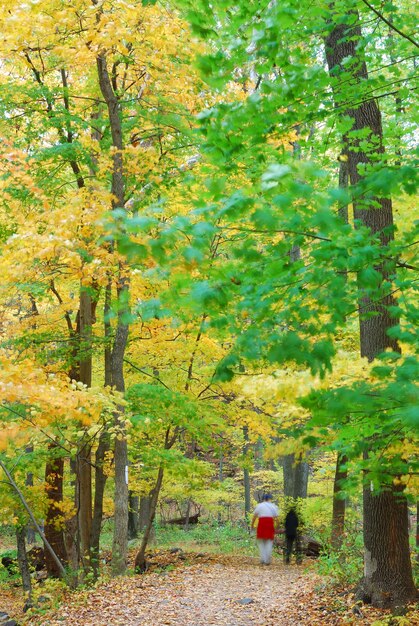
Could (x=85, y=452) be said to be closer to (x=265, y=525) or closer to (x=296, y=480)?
(x=265, y=525)

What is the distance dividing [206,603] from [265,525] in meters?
4.17

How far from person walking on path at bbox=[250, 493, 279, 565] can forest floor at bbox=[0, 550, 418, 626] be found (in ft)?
3.86

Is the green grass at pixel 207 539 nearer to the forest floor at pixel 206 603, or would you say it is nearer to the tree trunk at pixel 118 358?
the forest floor at pixel 206 603

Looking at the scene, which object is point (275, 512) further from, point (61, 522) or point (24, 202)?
point (24, 202)

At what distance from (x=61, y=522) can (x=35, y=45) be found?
9.45 metres

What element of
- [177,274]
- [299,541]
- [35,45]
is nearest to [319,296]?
[177,274]

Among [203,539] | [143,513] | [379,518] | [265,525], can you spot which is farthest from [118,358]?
[143,513]

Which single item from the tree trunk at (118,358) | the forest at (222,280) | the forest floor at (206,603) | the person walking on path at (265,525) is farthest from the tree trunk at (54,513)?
the person walking on path at (265,525)

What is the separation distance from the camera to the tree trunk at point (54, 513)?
41.6ft

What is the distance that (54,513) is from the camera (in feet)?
42.6

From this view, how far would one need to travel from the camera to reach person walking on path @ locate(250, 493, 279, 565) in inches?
507

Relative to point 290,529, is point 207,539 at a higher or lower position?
lower

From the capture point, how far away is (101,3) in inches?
323

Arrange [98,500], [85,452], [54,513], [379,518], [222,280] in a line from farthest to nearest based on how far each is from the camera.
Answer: [54,513]
[98,500]
[85,452]
[379,518]
[222,280]
